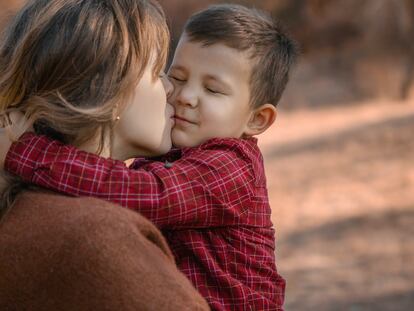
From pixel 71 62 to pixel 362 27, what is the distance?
72.0 feet

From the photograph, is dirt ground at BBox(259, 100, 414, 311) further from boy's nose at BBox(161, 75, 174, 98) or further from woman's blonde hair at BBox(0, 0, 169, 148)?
woman's blonde hair at BBox(0, 0, 169, 148)

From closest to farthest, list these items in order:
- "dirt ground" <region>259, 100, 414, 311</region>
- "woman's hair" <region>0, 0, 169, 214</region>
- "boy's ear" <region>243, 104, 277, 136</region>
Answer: "woman's hair" <region>0, 0, 169, 214</region> < "boy's ear" <region>243, 104, 277, 136</region> < "dirt ground" <region>259, 100, 414, 311</region>

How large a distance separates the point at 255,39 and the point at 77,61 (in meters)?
0.68

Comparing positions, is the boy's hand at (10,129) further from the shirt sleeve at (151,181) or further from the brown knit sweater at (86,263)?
the brown knit sweater at (86,263)

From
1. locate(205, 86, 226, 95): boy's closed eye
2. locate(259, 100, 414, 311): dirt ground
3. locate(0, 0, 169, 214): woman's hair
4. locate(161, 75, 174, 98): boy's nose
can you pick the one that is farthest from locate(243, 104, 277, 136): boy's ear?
locate(259, 100, 414, 311): dirt ground

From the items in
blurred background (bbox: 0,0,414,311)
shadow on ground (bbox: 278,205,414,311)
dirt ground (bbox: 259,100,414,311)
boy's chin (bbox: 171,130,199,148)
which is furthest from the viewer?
blurred background (bbox: 0,0,414,311)

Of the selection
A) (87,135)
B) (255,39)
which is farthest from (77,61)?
(255,39)

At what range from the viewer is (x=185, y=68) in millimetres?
2350

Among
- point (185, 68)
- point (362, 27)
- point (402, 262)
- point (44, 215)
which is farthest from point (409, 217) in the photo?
point (362, 27)

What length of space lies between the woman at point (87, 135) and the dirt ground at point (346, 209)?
598cm

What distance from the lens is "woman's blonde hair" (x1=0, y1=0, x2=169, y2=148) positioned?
6.05 feet

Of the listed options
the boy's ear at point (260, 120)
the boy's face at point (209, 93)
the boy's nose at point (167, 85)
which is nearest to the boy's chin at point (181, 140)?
the boy's face at point (209, 93)

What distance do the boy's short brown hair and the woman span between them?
0.33 metres

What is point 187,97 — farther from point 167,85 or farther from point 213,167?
point 213,167
